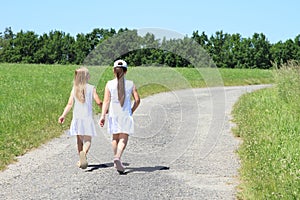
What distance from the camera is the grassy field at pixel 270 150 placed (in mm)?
5766

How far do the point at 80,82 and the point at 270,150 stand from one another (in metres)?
3.03

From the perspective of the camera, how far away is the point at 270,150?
7863mm

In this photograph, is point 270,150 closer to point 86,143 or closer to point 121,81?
point 121,81

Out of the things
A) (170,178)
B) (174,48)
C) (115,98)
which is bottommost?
(170,178)

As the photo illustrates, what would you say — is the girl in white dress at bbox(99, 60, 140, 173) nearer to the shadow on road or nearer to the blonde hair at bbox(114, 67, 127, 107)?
the blonde hair at bbox(114, 67, 127, 107)

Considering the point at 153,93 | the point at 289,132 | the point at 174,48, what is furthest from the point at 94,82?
the point at 153,93

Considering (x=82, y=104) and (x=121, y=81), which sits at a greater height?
(x=121, y=81)

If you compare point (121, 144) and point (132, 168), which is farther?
point (132, 168)

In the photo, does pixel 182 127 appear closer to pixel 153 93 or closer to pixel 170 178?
pixel 170 178

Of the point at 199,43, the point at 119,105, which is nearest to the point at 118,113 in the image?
the point at 119,105

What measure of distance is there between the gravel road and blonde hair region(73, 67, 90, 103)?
1.08m

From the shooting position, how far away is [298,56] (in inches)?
3841

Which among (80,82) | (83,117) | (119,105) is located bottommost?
(83,117)

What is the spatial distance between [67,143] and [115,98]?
286 cm
